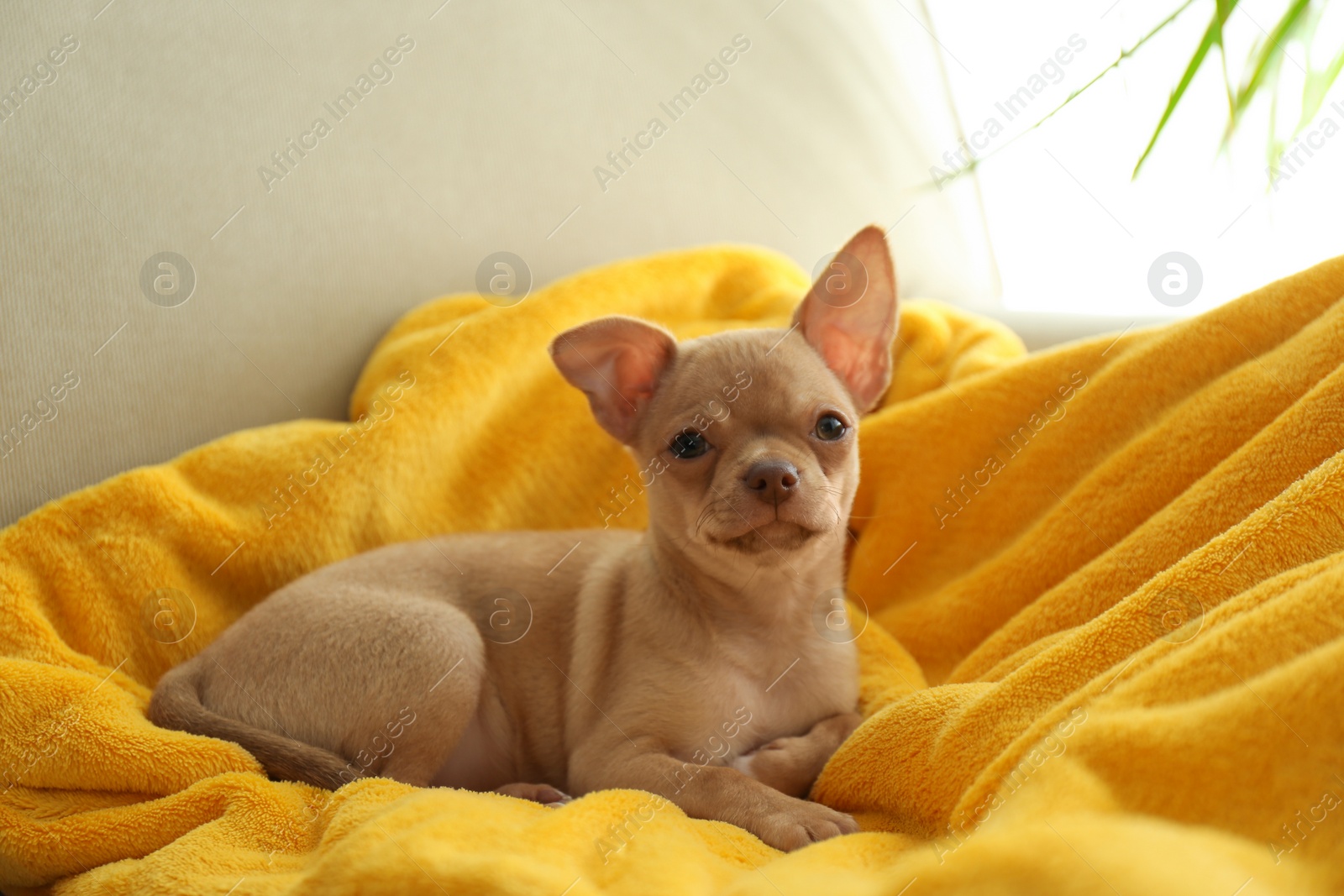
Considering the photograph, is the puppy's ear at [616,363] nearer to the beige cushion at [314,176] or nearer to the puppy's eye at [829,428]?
the puppy's eye at [829,428]

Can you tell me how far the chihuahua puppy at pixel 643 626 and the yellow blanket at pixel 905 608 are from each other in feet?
0.65

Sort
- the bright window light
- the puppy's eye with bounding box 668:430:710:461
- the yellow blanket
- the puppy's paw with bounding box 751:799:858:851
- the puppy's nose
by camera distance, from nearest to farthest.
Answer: the yellow blanket → the puppy's paw with bounding box 751:799:858:851 → the puppy's nose → the puppy's eye with bounding box 668:430:710:461 → the bright window light

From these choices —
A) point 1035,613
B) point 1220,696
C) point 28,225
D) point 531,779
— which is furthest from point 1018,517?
point 28,225

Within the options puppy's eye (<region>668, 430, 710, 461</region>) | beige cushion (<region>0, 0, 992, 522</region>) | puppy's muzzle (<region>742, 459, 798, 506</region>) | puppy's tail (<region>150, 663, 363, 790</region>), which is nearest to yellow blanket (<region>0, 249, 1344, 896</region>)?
puppy's tail (<region>150, 663, 363, 790</region>)

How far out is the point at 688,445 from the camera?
7.91 ft

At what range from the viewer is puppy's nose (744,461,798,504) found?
2143 millimetres

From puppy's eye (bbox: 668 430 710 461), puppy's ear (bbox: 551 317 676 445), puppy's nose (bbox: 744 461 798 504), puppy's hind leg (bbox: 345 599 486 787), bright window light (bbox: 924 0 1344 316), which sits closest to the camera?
puppy's nose (bbox: 744 461 798 504)

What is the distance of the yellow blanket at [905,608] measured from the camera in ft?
4.47

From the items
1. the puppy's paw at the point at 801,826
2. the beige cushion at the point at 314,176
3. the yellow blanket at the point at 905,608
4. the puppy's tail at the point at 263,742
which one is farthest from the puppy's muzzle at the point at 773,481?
the beige cushion at the point at 314,176

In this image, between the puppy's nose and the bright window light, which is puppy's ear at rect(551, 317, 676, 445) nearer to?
the puppy's nose

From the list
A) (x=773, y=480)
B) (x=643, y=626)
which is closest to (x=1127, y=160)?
(x=773, y=480)

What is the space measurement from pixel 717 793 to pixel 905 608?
115 centimetres

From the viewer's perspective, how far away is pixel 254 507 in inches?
113

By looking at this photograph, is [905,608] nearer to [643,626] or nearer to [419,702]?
[643,626]
